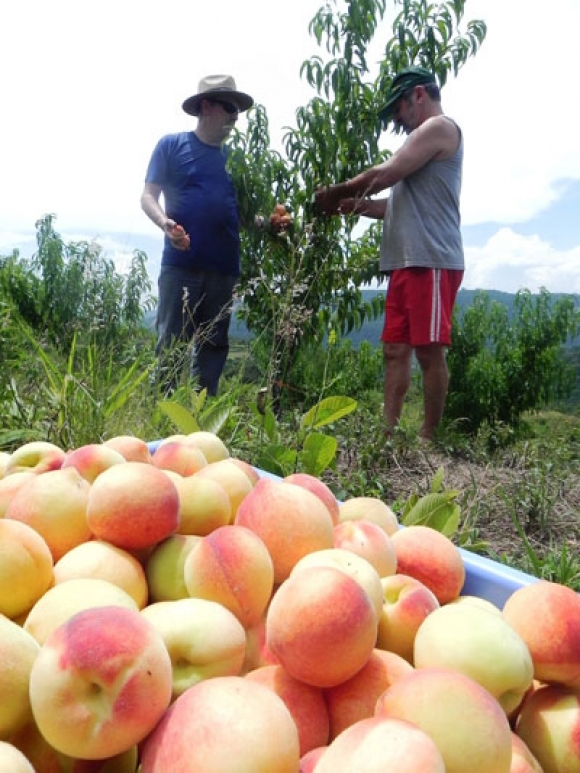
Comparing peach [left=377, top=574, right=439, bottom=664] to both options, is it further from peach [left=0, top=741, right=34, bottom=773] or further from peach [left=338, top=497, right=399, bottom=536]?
peach [left=0, top=741, right=34, bottom=773]

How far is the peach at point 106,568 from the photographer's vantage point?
0.83m

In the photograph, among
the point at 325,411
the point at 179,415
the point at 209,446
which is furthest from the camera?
the point at 325,411

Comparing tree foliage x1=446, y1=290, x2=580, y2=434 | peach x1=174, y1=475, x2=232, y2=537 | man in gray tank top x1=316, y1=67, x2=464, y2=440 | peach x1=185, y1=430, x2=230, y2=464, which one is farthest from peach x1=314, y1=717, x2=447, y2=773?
tree foliage x1=446, y1=290, x2=580, y2=434

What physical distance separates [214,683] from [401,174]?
302 centimetres

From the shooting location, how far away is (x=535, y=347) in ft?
21.6

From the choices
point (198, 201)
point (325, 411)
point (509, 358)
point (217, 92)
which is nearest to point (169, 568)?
point (325, 411)

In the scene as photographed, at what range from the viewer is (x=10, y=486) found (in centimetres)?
105

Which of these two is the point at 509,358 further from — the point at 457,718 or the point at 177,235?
the point at 457,718

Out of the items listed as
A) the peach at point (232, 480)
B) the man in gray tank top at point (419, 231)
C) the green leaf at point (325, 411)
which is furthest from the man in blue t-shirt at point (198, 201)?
the peach at point (232, 480)

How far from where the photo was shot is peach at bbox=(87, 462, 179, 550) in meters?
0.90

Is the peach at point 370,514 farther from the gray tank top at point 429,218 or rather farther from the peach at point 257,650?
the gray tank top at point 429,218

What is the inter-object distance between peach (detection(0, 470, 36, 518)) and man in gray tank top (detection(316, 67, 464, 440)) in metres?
2.45

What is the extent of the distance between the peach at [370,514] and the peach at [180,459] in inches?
11.5

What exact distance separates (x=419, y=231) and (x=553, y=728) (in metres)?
2.90
